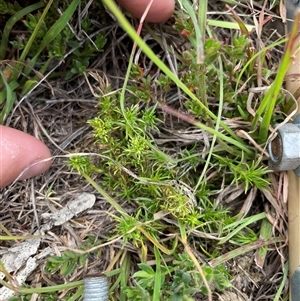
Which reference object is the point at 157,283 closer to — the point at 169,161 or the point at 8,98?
the point at 169,161

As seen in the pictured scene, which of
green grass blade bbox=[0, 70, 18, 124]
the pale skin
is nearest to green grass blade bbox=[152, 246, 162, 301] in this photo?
the pale skin

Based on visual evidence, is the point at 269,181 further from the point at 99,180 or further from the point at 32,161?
the point at 32,161

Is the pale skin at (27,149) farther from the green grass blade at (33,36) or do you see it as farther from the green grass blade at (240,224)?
the green grass blade at (240,224)

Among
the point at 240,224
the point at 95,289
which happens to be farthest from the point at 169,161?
the point at 95,289

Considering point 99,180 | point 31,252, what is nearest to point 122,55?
point 99,180

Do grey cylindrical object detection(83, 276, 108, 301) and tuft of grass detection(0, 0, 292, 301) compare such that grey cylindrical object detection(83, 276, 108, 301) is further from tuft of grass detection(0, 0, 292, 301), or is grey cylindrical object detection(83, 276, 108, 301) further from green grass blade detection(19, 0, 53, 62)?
green grass blade detection(19, 0, 53, 62)
